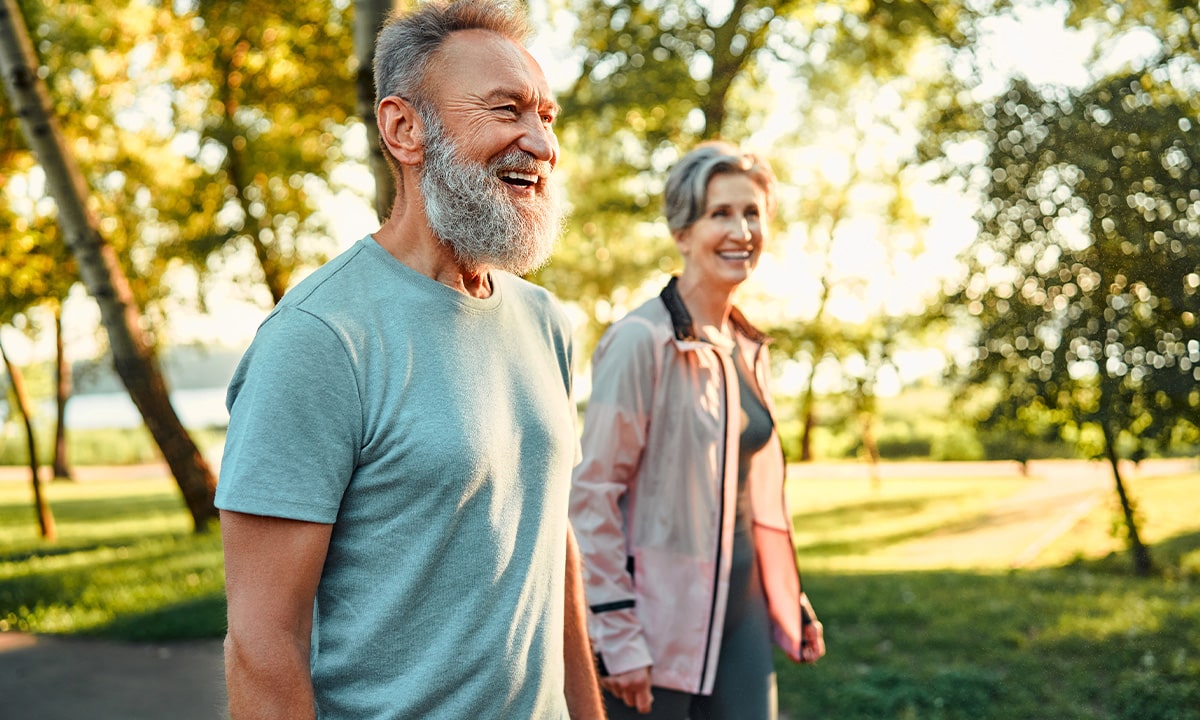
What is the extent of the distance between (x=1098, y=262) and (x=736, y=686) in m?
6.09

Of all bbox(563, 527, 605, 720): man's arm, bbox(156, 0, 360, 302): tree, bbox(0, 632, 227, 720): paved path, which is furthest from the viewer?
bbox(156, 0, 360, 302): tree

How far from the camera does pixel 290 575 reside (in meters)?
1.69

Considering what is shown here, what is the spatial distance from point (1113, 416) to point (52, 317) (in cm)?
2082

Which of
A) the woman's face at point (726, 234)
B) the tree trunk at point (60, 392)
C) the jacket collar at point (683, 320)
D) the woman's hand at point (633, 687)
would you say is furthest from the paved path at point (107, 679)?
the tree trunk at point (60, 392)

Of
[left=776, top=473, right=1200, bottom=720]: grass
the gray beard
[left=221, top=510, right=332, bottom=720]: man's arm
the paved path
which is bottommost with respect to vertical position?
[left=776, top=473, right=1200, bottom=720]: grass

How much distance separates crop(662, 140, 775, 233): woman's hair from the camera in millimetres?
3605

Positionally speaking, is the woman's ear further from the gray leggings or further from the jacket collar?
the gray leggings

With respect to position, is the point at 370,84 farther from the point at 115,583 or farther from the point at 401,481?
the point at 115,583

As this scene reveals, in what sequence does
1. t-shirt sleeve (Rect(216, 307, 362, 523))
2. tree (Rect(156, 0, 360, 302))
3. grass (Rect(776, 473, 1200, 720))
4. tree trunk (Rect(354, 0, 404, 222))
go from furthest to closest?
tree (Rect(156, 0, 360, 302)), grass (Rect(776, 473, 1200, 720)), tree trunk (Rect(354, 0, 404, 222)), t-shirt sleeve (Rect(216, 307, 362, 523))

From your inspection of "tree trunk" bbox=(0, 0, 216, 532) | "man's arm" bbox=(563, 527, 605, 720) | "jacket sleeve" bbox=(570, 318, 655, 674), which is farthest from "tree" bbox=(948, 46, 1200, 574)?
"tree trunk" bbox=(0, 0, 216, 532)

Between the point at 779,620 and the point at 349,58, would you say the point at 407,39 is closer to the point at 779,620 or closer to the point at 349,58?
the point at 779,620

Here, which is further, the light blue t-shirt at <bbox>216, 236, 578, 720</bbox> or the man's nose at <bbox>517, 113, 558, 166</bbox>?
the man's nose at <bbox>517, 113, 558, 166</bbox>

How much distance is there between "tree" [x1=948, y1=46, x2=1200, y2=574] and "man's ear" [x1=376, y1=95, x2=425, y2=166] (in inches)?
261

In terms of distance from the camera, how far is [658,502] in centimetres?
333
